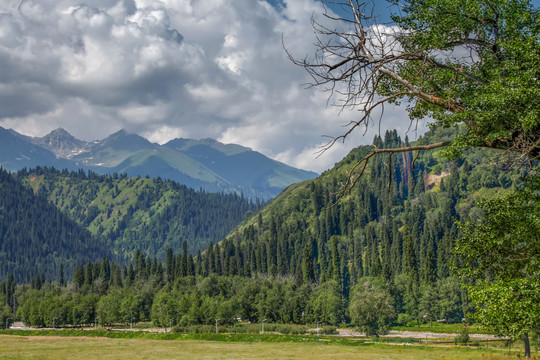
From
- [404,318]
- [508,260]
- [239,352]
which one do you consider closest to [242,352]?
[239,352]

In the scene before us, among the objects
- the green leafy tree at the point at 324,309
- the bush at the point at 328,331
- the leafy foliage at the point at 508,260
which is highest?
the leafy foliage at the point at 508,260

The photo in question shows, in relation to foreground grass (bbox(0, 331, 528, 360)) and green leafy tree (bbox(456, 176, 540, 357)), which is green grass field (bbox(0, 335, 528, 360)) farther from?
green leafy tree (bbox(456, 176, 540, 357))

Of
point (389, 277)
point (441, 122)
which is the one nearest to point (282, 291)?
point (389, 277)

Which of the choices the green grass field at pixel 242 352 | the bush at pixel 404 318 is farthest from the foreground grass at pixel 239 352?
the bush at pixel 404 318

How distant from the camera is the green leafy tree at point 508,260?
16.3 meters

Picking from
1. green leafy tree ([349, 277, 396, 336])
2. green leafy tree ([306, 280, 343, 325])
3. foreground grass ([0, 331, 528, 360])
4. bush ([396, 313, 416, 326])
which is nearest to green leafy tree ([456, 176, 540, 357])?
foreground grass ([0, 331, 528, 360])

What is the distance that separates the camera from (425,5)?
19.4 metres

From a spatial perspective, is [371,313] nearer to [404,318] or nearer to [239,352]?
[404,318]

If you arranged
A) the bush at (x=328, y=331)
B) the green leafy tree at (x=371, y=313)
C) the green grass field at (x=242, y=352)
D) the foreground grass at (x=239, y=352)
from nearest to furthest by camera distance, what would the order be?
the green grass field at (x=242, y=352), the foreground grass at (x=239, y=352), the green leafy tree at (x=371, y=313), the bush at (x=328, y=331)

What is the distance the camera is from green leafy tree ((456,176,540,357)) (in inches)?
643

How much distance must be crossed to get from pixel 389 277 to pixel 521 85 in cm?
16829

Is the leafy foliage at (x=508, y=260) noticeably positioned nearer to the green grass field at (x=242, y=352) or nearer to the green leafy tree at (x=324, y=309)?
the green grass field at (x=242, y=352)

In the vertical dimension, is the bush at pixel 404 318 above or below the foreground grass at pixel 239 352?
below

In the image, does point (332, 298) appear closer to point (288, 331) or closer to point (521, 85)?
point (288, 331)
